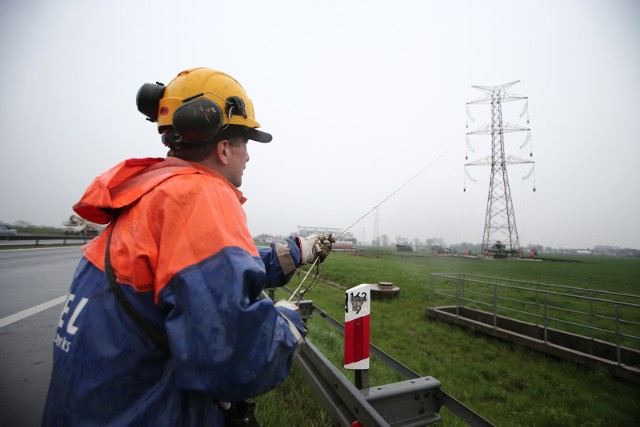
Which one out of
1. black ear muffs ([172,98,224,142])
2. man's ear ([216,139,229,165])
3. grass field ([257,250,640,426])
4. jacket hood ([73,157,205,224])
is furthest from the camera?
grass field ([257,250,640,426])

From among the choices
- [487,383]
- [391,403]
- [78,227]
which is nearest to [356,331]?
[391,403]

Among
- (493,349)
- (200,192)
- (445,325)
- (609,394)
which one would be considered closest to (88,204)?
(200,192)

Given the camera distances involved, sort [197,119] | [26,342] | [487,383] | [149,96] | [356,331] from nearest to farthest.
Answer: [197,119] < [149,96] < [356,331] < [26,342] < [487,383]

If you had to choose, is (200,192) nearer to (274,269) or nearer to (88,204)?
(88,204)

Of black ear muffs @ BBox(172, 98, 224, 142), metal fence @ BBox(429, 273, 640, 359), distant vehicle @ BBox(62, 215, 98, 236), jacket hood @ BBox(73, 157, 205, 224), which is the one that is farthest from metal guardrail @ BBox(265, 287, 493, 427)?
distant vehicle @ BBox(62, 215, 98, 236)

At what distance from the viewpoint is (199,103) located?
1.48 m

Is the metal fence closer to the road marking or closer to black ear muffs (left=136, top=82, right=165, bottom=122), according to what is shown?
black ear muffs (left=136, top=82, right=165, bottom=122)

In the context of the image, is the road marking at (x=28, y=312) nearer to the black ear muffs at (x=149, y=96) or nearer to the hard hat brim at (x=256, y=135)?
the black ear muffs at (x=149, y=96)

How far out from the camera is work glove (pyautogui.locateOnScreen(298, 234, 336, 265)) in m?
2.54

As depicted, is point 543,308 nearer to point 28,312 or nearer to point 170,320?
point 170,320

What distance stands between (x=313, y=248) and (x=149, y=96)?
159 centimetres

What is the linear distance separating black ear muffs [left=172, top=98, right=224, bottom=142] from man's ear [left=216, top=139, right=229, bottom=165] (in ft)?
0.43

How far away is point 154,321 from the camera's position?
113cm

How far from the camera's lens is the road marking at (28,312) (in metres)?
4.82
